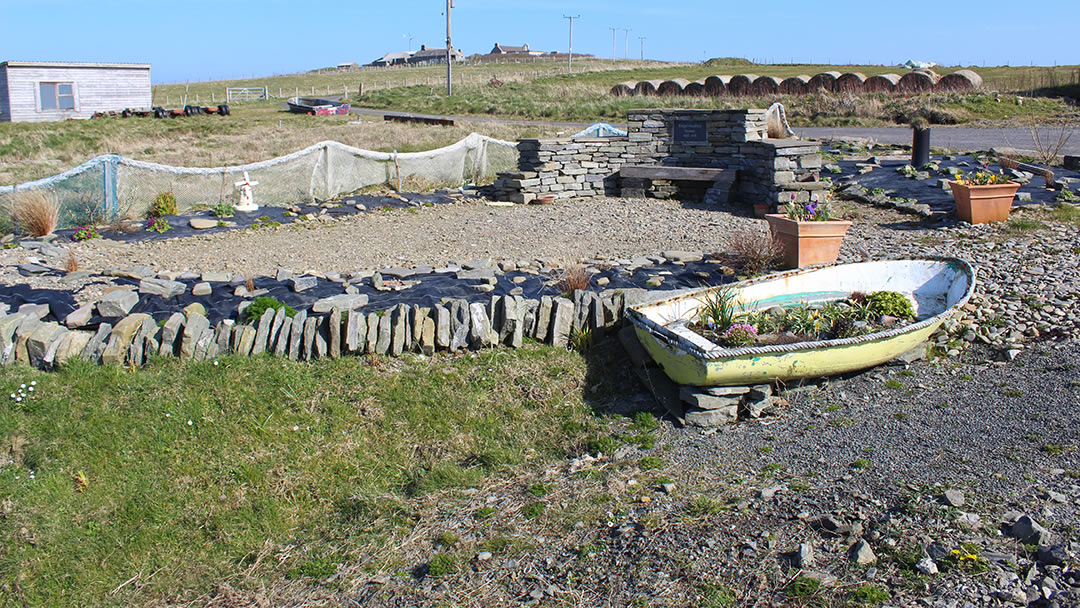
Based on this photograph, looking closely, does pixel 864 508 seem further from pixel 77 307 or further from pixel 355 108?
pixel 355 108

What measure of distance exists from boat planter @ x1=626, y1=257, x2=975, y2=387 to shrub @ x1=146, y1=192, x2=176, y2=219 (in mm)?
7557

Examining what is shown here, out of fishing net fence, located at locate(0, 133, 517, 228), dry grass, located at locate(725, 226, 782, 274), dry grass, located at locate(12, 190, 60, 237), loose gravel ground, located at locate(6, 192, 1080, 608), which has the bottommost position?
loose gravel ground, located at locate(6, 192, 1080, 608)

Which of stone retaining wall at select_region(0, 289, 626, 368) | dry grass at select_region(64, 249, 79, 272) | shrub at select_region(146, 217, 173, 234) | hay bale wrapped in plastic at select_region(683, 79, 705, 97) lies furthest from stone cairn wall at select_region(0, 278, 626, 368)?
hay bale wrapped in plastic at select_region(683, 79, 705, 97)

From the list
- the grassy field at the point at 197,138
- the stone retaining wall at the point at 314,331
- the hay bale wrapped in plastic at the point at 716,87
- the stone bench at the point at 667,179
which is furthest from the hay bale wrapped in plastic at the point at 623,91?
the stone retaining wall at the point at 314,331

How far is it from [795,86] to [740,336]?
114 ft

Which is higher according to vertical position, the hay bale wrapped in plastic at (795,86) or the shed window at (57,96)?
the hay bale wrapped in plastic at (795,86)

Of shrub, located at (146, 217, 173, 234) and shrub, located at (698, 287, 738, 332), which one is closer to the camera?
shrub, located at (698, 287, 738, 332)

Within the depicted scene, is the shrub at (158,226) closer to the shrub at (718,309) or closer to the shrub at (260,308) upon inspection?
the shrub at (260,308)

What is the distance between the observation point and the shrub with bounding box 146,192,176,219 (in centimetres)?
1168

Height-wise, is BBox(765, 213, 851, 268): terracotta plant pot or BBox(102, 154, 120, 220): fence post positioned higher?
BBox(102, 154, 120, 220): fence post

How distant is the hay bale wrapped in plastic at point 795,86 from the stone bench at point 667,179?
84.7 ft

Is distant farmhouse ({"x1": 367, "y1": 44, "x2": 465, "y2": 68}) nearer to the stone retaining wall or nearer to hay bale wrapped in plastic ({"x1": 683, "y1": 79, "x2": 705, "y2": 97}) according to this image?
hay bale wrapped in plastic ({"x1": 683, "y1": 79, "x2": 705, "y2": 97})

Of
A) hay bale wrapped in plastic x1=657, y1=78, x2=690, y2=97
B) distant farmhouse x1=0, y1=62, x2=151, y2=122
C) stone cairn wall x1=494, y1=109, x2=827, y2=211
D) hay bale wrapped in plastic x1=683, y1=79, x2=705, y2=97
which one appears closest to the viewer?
stone cairn wall x1=494, y1=109, x2=827, y2=211

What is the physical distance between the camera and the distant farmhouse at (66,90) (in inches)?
1411
